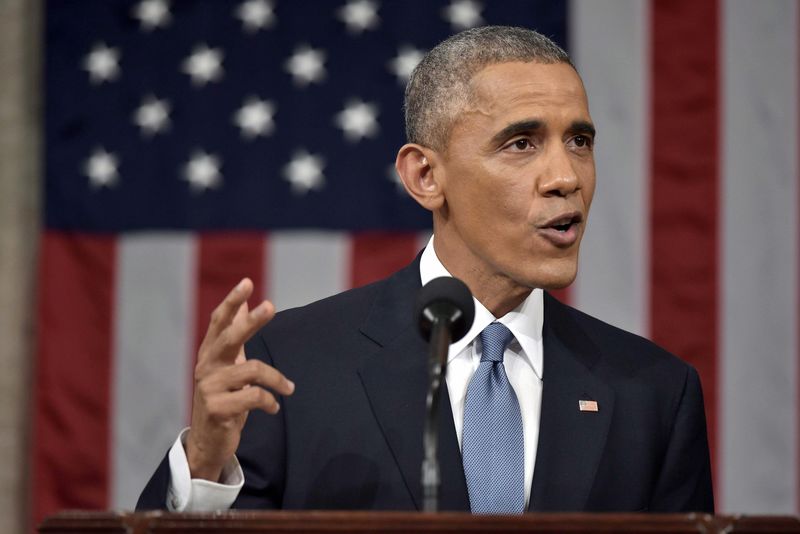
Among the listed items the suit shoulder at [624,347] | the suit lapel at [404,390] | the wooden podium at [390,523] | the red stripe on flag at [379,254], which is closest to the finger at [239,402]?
the wooden podium at [390,523]


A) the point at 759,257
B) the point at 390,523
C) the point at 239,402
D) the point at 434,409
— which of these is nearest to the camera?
the point at 390,523

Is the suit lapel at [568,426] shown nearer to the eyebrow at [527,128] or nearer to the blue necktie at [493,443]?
the blue necktie at [493,443]

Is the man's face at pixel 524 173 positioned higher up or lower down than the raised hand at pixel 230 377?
higher up

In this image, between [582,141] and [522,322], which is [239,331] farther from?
[582,141]

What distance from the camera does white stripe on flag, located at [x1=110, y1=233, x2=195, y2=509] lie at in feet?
12.6

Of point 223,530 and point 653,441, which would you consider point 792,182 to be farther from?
point 223,530

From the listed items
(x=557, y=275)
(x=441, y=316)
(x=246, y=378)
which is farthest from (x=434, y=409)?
(x=557, y=275)

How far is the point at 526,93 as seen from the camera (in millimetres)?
2133

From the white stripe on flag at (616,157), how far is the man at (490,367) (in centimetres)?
144

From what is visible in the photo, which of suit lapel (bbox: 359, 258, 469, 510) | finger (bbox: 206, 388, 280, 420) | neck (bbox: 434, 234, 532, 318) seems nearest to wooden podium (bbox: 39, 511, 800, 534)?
finger (bbox: 206, 388, 280, 420)

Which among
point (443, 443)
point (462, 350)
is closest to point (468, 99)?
point (462, 350)

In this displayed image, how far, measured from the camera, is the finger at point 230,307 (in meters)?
1.67

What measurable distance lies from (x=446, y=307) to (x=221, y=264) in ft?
7.68

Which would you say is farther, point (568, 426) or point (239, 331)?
point (568, 426)
